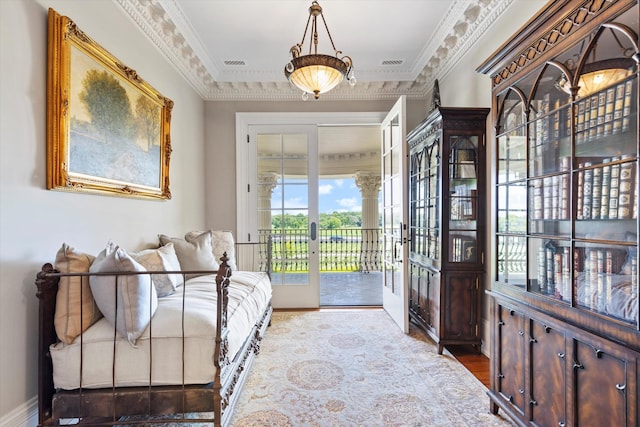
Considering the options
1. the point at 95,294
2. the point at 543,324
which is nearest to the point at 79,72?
the point at 95,294

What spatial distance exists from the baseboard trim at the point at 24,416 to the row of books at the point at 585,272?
8.77 feet

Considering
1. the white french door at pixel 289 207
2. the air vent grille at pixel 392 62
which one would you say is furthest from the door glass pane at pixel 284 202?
the air vent grille at pixel 392 62

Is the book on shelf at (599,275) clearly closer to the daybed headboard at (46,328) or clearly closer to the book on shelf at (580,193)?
the book on shelf at (580,193)

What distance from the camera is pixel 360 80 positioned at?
399 cm

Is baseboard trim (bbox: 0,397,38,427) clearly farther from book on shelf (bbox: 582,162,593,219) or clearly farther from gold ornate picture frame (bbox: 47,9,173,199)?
book on shelf (bbox: 582,162,593,219)

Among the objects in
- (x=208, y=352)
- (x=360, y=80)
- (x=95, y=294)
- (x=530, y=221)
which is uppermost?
(x=360, y=80)

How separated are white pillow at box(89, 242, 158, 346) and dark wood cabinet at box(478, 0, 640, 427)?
78.4 inches

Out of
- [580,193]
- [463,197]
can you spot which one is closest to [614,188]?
[580,193]

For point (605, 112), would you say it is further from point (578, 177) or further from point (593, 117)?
point (578, 177)

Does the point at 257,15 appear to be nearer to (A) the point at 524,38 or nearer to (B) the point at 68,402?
(A) the point at 524,38

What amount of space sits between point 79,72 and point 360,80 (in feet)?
9.83

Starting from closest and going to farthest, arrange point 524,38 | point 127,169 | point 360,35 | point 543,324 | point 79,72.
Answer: point 543,324 → point 524,38 → point 79,72 → point 127,169 → point 360,35

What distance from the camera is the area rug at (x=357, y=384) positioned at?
189cm

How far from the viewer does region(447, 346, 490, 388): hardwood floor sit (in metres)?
2.44
